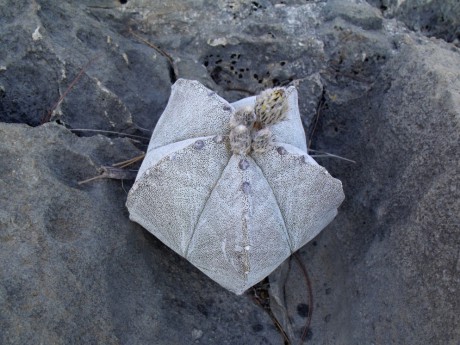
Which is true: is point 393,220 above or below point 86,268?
above

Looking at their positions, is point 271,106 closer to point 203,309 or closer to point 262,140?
point 262,140

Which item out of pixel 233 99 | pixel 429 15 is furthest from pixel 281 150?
pixel 429 15

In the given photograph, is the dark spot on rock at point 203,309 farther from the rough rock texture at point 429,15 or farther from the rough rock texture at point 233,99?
the rough rock texture at point 429,15

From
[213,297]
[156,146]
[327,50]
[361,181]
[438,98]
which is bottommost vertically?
[213,297]

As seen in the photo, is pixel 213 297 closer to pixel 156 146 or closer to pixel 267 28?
pixel 156 146

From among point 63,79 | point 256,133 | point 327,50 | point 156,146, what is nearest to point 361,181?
point 327,50

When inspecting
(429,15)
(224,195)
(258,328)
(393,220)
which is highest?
(429,15)
